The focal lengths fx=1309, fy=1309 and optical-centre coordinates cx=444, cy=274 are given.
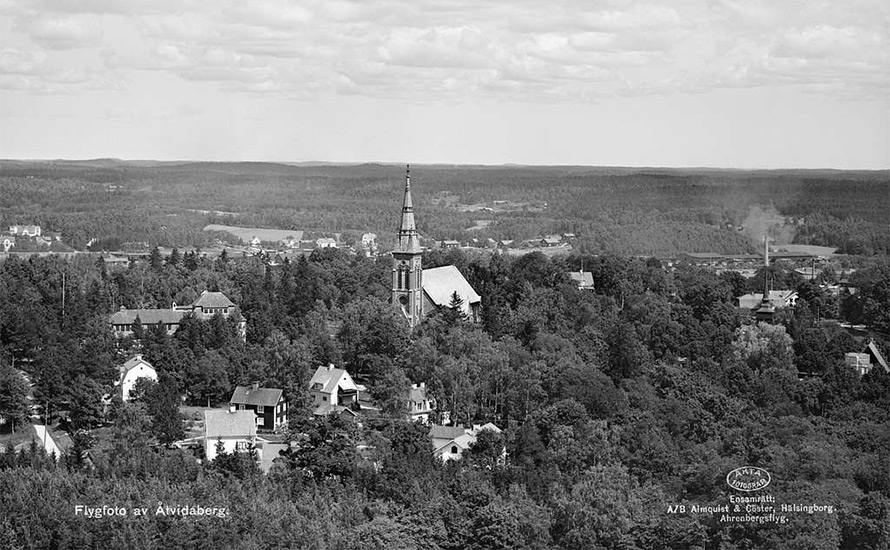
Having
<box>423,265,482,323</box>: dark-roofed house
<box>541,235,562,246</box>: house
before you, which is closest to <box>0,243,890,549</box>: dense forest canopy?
<box>423,265,482,323</box>: dark-roofed house

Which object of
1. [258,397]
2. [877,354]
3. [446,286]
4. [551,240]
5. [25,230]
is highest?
[446,286]

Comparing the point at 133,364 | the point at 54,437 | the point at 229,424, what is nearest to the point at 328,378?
the point at 229,424

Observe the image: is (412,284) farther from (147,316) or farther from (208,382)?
(208,382)

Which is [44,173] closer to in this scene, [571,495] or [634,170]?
[634,170]

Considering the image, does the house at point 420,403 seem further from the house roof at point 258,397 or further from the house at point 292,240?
the house at point 292,240

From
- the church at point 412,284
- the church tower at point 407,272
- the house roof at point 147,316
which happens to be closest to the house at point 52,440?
the house roof at point 147,316

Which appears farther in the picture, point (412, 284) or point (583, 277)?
point (583, 277)

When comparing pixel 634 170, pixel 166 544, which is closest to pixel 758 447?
pixel 166 544

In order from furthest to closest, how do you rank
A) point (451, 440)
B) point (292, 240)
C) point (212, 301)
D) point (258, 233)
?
point (258, 233) < point (292, 240) < point (212, 301) < point (451, 440)
